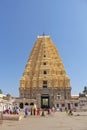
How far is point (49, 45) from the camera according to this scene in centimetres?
7169

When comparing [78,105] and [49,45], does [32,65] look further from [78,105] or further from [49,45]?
[78,105]

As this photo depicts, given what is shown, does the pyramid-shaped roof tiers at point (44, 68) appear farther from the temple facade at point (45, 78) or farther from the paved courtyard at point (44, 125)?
the paved courtyard at point (44, 125)

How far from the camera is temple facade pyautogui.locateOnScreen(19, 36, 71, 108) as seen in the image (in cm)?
6438

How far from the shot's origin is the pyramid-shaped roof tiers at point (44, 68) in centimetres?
6556

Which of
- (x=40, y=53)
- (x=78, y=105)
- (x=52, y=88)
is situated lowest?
(x=78, y=105)

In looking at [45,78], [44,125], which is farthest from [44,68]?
[44,125]

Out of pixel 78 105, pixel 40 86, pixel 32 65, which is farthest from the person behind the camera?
pixel 32 65

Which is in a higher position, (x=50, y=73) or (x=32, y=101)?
(x=50, y=73)

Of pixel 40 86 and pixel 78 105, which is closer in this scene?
pixel 78 105

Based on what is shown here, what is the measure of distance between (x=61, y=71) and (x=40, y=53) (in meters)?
6.90

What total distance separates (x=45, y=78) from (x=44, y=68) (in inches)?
104

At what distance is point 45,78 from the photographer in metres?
65.7

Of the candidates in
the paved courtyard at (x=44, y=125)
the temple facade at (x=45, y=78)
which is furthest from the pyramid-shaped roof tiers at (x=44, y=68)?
the paved courtyard at (x=44, y=125)

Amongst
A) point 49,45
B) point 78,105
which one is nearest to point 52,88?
point 78,105
